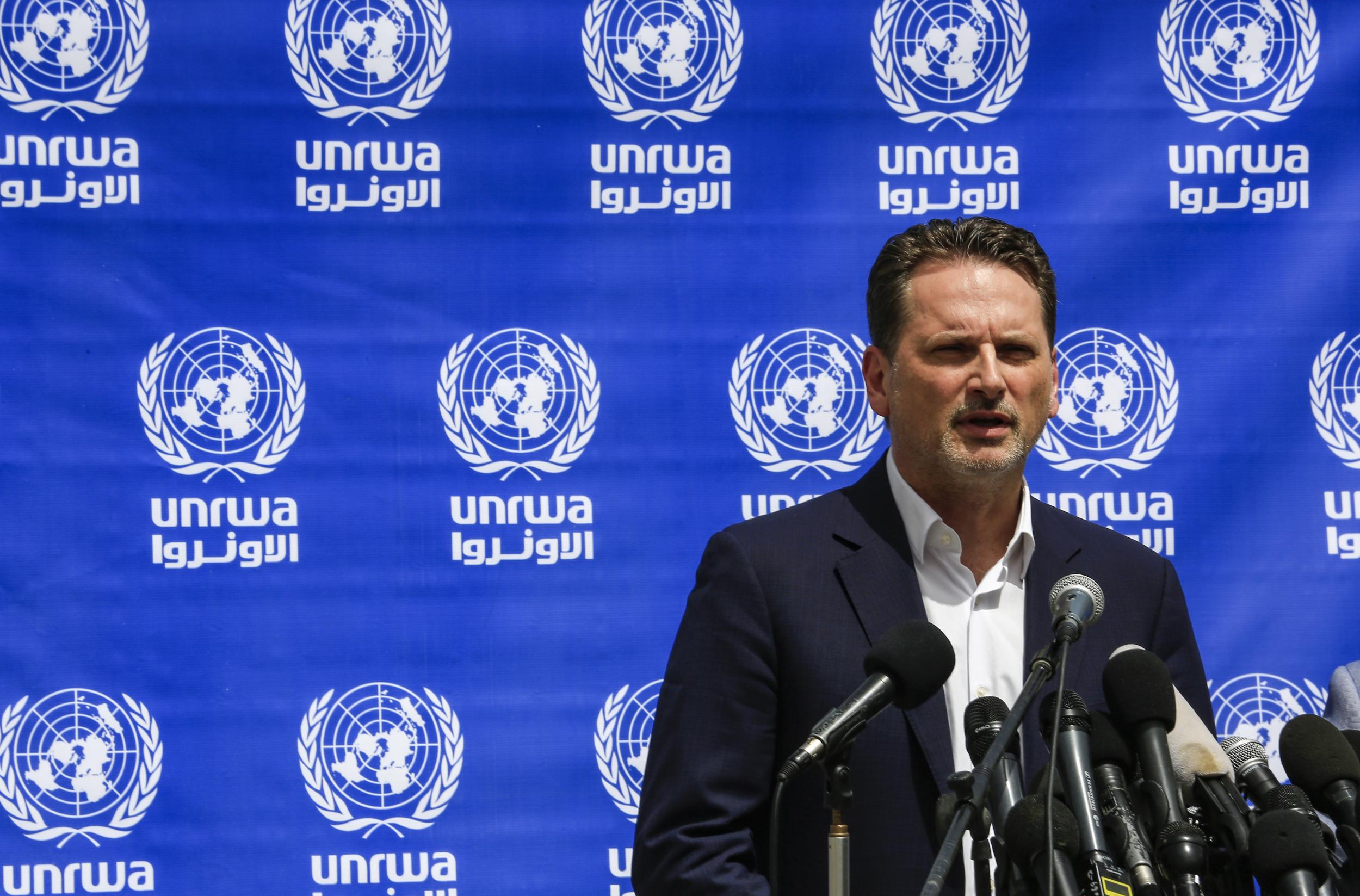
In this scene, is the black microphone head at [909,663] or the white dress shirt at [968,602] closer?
the black microphone head at [909,663]

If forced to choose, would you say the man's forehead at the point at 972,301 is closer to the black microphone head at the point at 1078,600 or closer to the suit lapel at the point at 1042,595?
the suit lapel at the point at 1042,595

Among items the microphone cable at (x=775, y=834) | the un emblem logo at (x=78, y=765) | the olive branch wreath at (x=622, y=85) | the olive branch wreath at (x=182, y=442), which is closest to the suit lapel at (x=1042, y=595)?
the microphone cable at (x=775, y=834)

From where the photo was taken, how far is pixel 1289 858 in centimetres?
117

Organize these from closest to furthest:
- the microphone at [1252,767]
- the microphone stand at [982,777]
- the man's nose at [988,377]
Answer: the microphone stand at [982,777] < the microphone at [1252,767] < the man's nose at [988,377]

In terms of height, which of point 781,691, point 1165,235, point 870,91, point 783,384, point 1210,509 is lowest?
point 781,691

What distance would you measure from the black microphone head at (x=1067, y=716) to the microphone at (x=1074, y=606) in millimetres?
68

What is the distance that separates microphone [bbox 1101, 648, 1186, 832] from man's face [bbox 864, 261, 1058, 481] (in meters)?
0.50

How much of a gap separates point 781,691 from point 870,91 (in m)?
1.47

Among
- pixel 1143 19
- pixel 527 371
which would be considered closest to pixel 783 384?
pixel 527 371

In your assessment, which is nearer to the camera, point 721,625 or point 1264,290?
point 721,625

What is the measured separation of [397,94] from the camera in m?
2.67

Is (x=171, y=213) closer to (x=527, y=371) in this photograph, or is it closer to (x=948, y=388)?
(x=527, y=371)

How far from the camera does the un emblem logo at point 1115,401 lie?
2707 millimetres

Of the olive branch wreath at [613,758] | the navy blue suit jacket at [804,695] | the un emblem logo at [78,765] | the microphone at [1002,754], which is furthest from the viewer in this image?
the olive branch wreath at [613,758]
